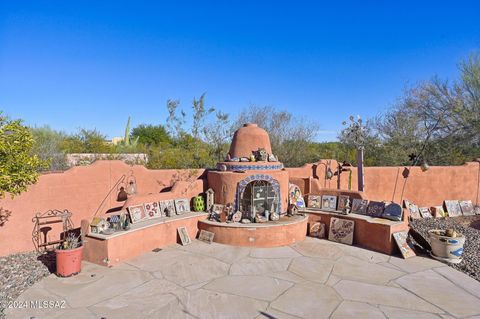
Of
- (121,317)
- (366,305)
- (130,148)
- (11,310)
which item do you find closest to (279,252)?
(366,305)

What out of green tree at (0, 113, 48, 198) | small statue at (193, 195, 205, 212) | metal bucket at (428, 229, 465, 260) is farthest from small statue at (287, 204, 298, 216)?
green tree at (0, 113, 48, 198)

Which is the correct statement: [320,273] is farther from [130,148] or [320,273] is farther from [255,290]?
[130,148]

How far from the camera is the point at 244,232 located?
8984 millimetres

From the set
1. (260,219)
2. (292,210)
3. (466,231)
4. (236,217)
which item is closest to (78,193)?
(236,217)

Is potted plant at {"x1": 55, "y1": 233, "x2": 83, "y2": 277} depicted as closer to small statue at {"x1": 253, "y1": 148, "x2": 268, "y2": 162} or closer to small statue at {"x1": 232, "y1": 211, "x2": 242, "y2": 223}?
small statue at {"x1": 232, "y1": 211, "x2": 242, "y2": 223}

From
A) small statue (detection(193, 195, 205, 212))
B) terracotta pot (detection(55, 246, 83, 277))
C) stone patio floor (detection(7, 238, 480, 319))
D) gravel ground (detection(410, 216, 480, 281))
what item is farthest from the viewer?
small statue (detection(193, 195, 205, 212))

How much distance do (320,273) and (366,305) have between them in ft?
5.12

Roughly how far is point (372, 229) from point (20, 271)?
949 cm

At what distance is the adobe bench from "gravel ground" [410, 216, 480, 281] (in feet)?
5.05

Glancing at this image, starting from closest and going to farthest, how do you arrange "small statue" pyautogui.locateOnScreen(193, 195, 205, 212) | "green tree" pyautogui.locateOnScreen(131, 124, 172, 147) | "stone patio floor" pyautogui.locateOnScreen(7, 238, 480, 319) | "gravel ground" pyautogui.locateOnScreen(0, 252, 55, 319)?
"stone patio floor" pyautogui.locateOnScreen(7, 238, 480, 319) < "gravel ground" pyautogui.locateOnScreen(0, 252, 55, 319) < "small statue" pyautogui.locateOnScreen(193, 195, 205, 212) < "green tree" pyautogui.locateOnScreen(131, 124, 172, 147)

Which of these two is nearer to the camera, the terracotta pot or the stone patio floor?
the stone patio floor

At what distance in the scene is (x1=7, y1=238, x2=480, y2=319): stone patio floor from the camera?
5.41m

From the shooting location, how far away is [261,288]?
634 cm

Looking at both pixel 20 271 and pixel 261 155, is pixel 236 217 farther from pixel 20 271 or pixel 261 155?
pixel 20 271
